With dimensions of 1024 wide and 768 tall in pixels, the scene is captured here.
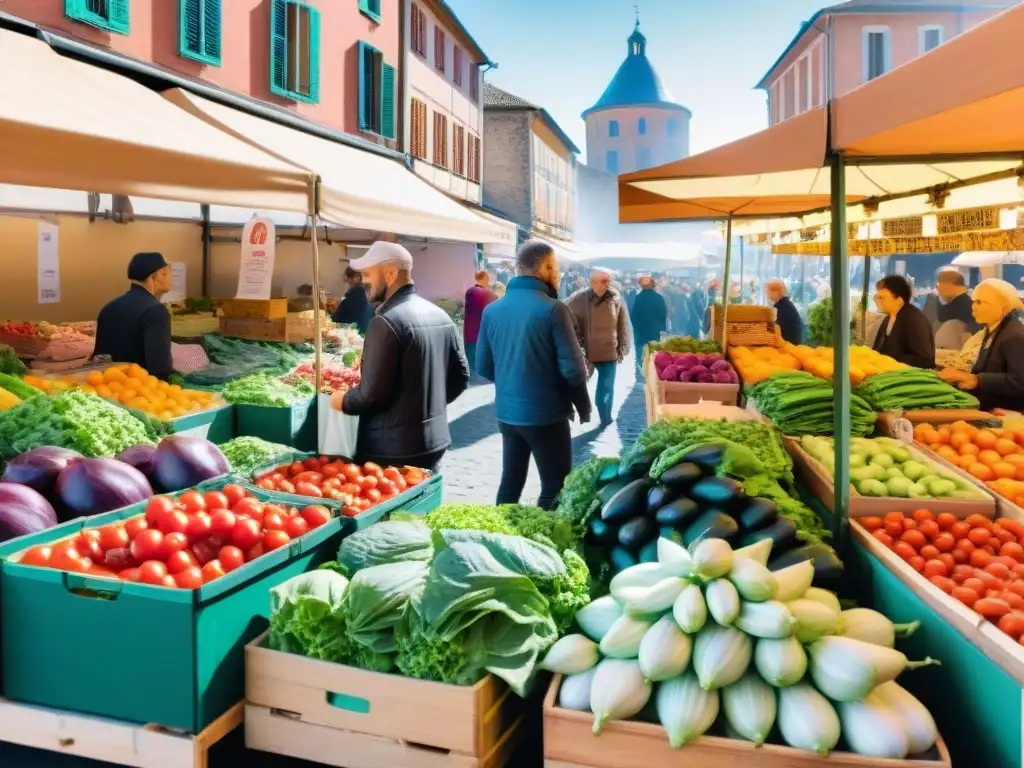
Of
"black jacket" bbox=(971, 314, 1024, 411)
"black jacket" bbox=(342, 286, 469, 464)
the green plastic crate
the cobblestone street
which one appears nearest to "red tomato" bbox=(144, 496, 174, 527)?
"black jacket" bbox=(342, 286, 469, 464)

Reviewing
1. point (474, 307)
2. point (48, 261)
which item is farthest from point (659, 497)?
point (474, 307)

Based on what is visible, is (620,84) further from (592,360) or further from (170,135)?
(170,135)

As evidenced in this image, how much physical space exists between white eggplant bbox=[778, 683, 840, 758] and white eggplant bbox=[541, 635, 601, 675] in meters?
0.51

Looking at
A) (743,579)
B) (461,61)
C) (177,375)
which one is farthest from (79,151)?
(461,61)

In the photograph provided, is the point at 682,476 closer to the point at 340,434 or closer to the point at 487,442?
the point at 340,434

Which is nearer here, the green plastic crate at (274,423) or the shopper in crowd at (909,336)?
the green plastic crate at (274,423)

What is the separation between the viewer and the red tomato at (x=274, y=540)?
10.4 ft

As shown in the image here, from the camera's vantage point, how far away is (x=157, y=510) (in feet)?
10.4

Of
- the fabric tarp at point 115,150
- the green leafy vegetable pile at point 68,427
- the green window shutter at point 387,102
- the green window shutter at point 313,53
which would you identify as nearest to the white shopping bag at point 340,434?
the green leafy vegetable pile at point 68,427

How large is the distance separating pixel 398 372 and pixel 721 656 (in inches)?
116

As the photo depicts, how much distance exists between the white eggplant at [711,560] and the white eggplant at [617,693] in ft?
1.00

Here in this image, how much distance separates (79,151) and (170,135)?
28.6 inches

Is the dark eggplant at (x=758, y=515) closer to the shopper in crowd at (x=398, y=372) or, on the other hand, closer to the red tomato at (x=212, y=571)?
the red tomato at (x=212, y=571)

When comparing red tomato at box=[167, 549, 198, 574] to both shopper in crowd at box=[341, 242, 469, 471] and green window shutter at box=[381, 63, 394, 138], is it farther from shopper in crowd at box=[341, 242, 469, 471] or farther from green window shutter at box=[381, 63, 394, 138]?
green window shutter at box=[381, 63, 394, 138]
